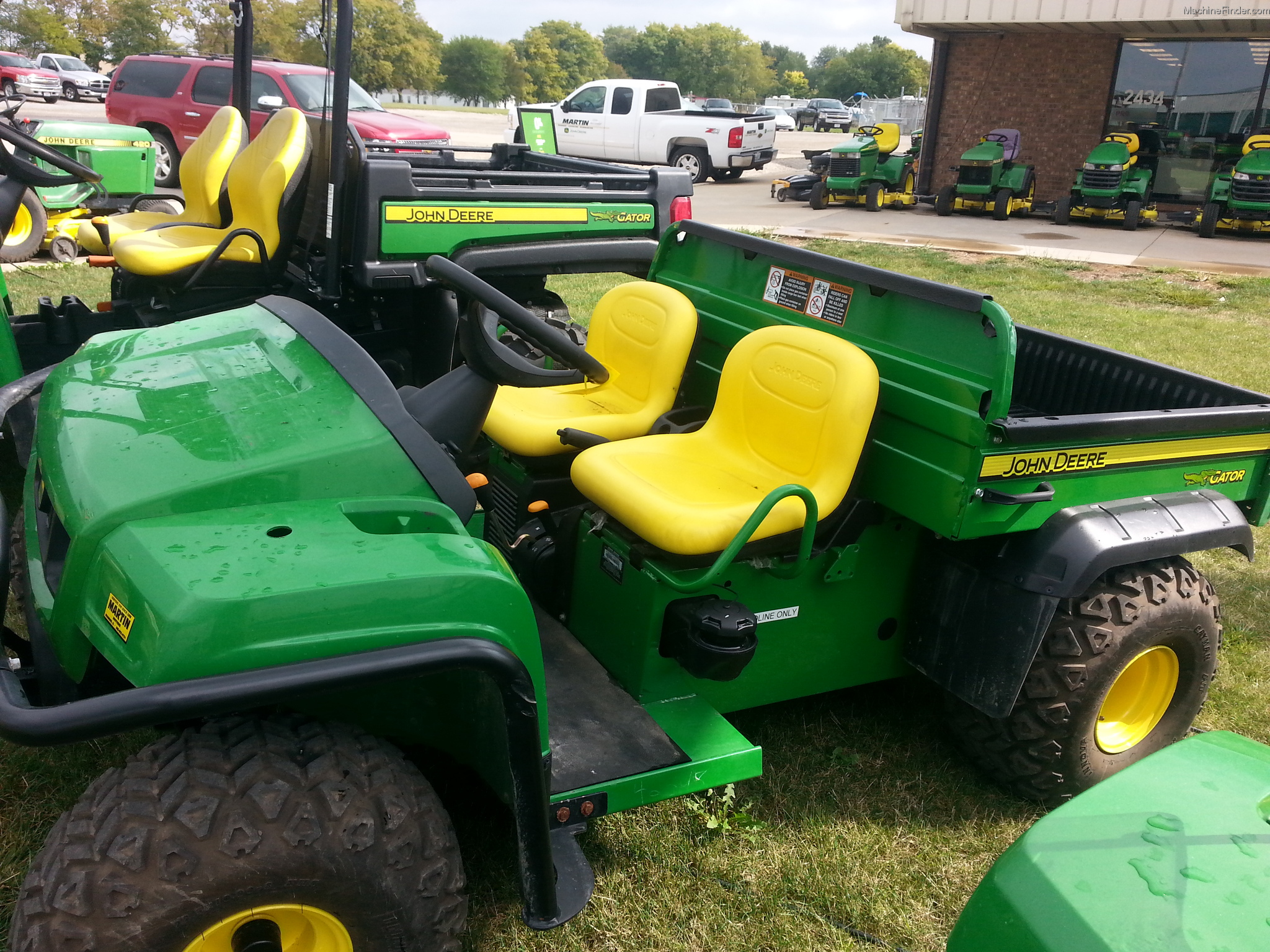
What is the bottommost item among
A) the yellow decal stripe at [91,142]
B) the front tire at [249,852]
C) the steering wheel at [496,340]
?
the front tire at [249,852]

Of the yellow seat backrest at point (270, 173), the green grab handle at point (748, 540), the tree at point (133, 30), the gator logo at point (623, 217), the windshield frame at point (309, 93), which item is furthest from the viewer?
the tree at point (133, 30)

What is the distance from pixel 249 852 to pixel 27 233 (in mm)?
8445

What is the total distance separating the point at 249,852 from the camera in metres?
1.62

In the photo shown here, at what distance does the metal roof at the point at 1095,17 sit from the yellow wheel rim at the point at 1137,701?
1504cm

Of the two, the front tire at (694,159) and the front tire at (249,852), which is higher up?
the front tire at (694,159)

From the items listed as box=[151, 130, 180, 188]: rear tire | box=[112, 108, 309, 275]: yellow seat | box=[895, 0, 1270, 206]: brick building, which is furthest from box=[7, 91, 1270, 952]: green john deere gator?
box=[895, 0, 1270, 206]: brick building

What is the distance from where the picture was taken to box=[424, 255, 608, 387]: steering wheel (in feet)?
7.31

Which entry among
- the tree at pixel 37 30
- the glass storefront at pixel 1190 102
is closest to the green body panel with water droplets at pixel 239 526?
the glass storefront at pixel 1190 102

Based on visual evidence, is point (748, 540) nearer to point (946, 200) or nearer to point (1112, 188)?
point (1112, 188)

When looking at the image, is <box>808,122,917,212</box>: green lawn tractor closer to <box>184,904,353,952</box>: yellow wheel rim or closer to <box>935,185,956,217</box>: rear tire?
<box>935,185,956,217</box>: rear tire

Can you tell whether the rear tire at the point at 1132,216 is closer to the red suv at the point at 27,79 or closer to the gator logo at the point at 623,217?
the gator logo at the point at 623,217

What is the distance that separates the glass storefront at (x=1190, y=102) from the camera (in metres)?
15.6

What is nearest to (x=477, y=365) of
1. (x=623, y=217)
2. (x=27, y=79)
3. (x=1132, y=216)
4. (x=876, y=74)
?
(x=623, y=217)

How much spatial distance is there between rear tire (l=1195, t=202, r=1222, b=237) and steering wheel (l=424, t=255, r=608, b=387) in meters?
14.3
